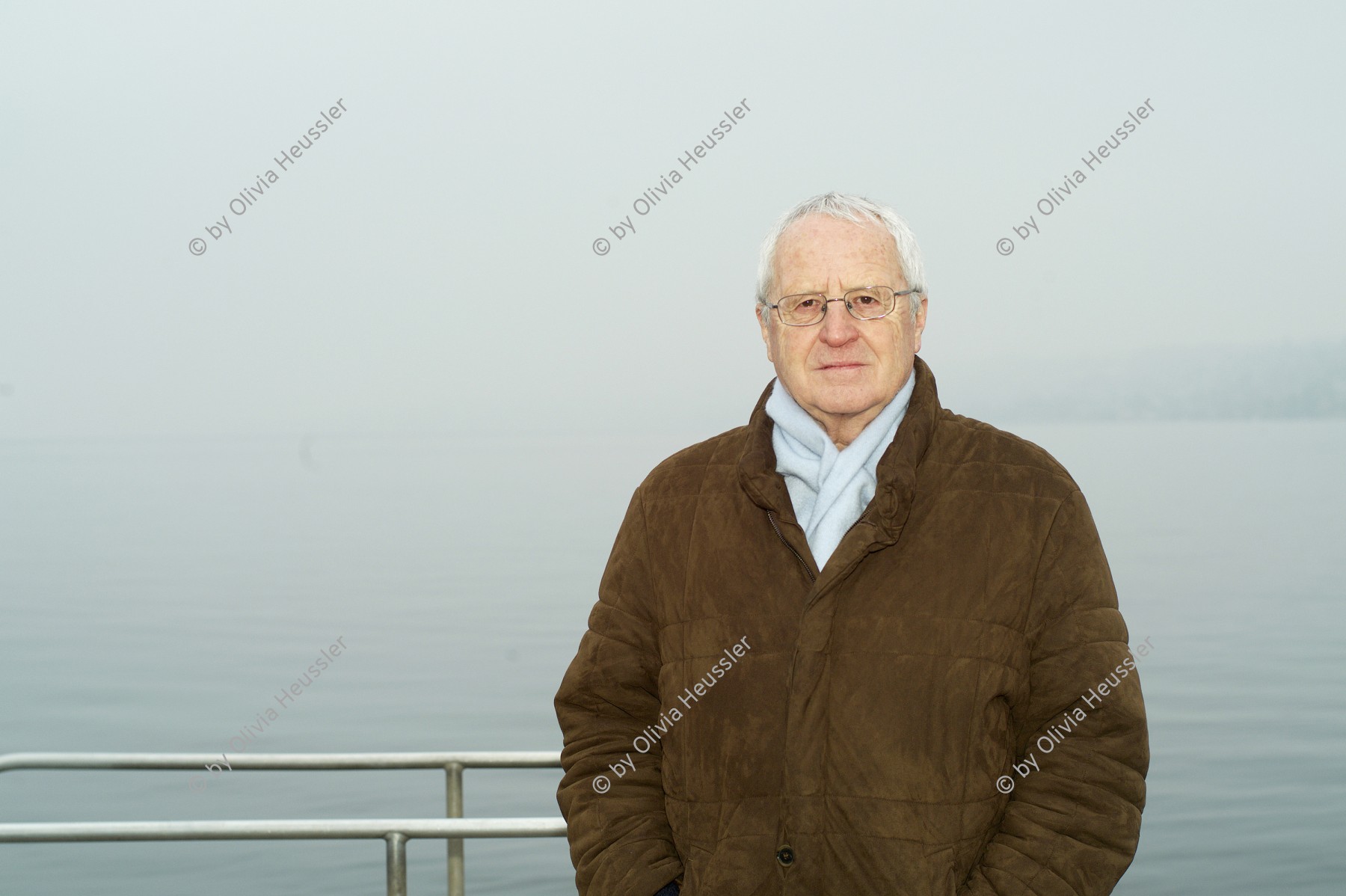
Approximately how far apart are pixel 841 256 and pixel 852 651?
0.58m

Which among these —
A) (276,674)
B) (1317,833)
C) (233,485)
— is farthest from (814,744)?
(233,485)

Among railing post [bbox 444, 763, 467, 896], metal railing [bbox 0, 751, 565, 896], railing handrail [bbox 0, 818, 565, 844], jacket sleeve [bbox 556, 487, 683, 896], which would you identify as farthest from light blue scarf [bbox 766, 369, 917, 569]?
railing post [bbox 444, 763, 467, 896]

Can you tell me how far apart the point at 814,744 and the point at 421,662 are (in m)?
17.4

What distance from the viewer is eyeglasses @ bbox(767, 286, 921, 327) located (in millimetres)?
1912

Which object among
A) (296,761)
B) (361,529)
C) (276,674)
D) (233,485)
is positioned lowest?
(296,761)

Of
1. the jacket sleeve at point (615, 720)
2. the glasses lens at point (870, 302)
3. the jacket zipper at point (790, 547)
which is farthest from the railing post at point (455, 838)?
the glasses lens at point (870, 302)

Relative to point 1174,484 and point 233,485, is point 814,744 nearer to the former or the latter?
point 1174,484

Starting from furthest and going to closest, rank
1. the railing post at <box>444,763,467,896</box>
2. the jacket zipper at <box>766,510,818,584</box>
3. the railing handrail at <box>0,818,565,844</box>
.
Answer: the railing post at <box>444,763,467,896</box>, the railing handrail at <box>0,818,565,844</box>, the jacket zipper at <box>766,510,818,584</box>

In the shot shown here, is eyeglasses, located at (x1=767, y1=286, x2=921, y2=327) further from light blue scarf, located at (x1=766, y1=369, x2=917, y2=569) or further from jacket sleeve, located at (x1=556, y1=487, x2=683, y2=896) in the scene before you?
jacket sleeve, located at (x1=556, y1=487, x2=683, y2=896)

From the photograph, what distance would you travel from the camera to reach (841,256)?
1.90 m

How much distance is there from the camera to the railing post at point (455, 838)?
2646mm

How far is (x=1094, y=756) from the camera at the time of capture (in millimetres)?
1734

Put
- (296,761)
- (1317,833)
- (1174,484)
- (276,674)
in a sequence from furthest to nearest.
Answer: (1174,484), (276,674), (1317,833), (296,761)

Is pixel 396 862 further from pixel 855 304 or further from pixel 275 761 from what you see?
pixel 855 304
